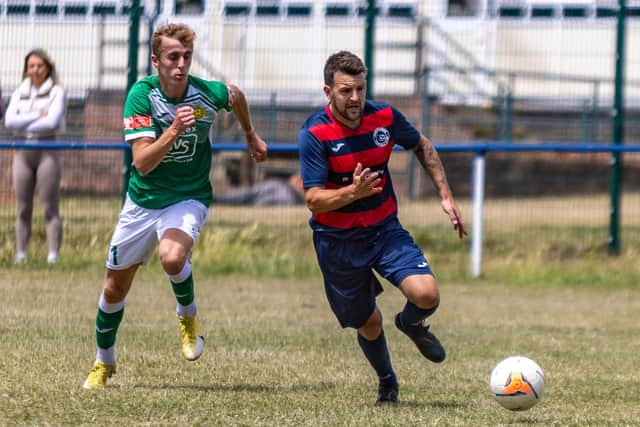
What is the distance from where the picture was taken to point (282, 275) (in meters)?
13.1

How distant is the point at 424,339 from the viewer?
21.7 feet

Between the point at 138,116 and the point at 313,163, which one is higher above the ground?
the point at 138,116

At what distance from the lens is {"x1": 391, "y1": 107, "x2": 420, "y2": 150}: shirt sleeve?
266 inches

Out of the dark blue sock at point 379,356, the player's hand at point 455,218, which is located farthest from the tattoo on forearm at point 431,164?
the dark blue sock at point 379,356

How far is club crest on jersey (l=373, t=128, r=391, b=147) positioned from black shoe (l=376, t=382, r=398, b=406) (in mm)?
1240

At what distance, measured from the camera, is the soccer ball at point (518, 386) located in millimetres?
6371

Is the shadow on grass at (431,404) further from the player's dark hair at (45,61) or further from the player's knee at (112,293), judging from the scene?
the player's dark hair at (45,61)

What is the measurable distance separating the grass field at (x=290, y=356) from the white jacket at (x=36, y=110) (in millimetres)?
1322

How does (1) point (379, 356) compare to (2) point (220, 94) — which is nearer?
(1) point (379, 356)

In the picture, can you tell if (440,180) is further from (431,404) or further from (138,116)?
(138,116)

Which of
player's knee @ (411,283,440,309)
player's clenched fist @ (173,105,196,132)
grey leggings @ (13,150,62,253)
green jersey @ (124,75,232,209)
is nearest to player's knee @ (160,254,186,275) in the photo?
green jersey @ (124,75,232,209)

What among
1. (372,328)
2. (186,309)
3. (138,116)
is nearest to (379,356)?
(372,328)

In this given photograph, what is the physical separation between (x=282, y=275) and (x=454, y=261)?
68.4 inches

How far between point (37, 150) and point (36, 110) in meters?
0.38
